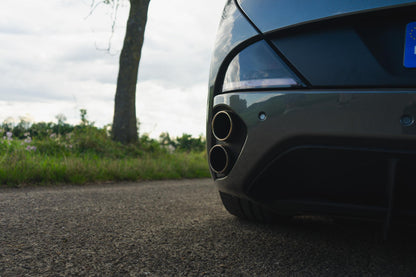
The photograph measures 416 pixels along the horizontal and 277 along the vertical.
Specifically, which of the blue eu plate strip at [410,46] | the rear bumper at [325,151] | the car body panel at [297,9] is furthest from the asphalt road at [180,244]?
the car body panel at [297,9]

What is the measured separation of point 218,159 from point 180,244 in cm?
45

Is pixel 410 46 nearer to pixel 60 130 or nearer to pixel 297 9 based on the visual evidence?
pixel 297 9

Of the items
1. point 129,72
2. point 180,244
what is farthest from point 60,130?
point 180,244

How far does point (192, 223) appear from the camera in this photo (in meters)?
2.13

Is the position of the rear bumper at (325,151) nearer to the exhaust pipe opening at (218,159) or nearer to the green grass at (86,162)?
the exhaust pipe opening at (218,159)

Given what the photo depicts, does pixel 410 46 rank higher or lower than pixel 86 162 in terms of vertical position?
higher

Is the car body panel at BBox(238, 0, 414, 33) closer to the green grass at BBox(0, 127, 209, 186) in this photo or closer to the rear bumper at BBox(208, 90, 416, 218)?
the rear bumper at BBox(208, 90, 416, 218)

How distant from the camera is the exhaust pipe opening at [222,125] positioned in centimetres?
157

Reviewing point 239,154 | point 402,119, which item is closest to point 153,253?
point 239,154

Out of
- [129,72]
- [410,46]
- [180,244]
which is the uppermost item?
[129,72]

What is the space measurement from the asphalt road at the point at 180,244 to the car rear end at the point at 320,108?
254 mm

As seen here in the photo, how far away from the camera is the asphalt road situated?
143 cm

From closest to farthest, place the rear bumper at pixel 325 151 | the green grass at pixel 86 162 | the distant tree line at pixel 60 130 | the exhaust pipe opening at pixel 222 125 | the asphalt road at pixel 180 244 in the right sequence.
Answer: the rear bumper at pixel 325 151, the asphalt road at pixel 180 244, the exhaust pipe opening at pixel 222 125, the green grass at pixel 86 162, the distant tree line at pixel 60 130

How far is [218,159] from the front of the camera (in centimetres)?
164
